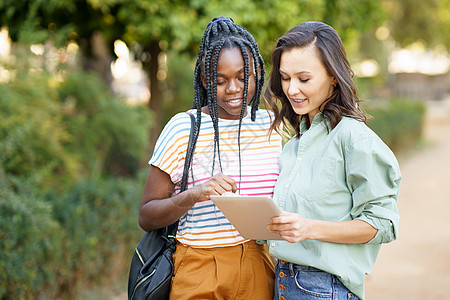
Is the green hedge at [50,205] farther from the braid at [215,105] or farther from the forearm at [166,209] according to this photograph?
the braid at [215,105]

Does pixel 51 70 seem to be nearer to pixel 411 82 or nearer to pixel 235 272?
pixel 235 272

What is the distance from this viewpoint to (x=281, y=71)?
5.77 feet

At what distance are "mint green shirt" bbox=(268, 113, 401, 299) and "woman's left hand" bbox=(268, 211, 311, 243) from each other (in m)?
0.10

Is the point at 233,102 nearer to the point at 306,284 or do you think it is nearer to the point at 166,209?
the point at 166,209

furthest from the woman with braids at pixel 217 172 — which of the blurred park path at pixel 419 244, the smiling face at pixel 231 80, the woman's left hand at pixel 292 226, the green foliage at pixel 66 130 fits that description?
the blurred park path at pixel 419 244

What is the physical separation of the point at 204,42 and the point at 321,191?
0.69 meters

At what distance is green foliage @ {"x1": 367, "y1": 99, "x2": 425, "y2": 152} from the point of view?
10.3 meters

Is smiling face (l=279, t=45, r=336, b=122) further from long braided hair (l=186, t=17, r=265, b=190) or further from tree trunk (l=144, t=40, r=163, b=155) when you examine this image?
tree trunk (l=144, t=40, r=163, b=155)

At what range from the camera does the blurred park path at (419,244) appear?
4969 mm

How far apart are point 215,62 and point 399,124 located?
10.2m

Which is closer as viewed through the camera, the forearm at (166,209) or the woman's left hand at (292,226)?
the woman's left hand at (292,226)

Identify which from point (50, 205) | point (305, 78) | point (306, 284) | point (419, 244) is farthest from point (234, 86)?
point (419, 244)

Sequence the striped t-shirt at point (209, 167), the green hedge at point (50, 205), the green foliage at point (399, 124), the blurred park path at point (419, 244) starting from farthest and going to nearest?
the green foliage at point (399, 124) → the blurred park path at point (419, 244) → the green hedge at point (50, 205) → the striped t-shirt at point (209, 167)

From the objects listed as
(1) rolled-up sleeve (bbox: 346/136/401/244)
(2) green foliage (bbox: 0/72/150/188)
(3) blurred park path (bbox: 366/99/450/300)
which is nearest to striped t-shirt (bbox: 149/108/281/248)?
(1) rolled-up sleeve (bbox: 346/136/401/244)
